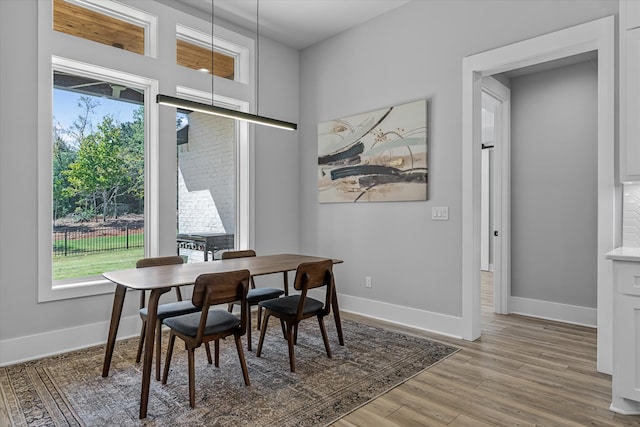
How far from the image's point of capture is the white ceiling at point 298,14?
402 cm

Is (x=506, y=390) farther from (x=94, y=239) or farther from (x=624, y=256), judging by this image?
(x=94, y=239)

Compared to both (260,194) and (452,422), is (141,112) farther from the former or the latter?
(452,422)

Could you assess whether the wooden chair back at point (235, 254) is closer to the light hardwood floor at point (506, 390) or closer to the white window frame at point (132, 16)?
the light hardwood floor at point (506, 390)

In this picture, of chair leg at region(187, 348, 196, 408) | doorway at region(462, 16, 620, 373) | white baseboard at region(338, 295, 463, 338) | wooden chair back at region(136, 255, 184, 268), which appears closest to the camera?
chair leg at region(187, 348, 196, 408)

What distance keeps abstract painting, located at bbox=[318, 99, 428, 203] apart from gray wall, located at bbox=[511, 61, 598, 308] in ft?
4.82

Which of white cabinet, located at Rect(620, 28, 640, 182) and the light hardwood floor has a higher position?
white cabinet, located at Rect(620, 28, 640, 182)

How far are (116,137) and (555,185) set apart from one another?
4.57 meters

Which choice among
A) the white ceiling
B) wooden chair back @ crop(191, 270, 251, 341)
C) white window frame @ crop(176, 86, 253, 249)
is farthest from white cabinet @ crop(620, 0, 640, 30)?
white window frame @ crop(176, 86, 253, 249)

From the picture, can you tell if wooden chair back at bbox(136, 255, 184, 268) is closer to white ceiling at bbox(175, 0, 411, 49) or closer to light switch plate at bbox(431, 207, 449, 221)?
Result: light switch plate at bbox(431, 207, 449, 221)

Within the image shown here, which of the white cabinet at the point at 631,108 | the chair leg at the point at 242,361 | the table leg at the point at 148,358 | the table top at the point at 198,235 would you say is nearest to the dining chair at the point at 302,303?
the chair leg at the point at 242,361

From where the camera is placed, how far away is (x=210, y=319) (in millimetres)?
2555

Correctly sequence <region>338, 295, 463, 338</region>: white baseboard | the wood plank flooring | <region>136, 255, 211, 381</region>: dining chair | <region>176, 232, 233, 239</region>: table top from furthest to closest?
<region>176, 232, 233, 239</region>: table top → <region>338, 295, 463, 338</region>: white baseboard → <region>136, 255, 211, 381</region>: dining chair → the wood plank flooring

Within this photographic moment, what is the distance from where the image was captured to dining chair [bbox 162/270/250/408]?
2314 mm

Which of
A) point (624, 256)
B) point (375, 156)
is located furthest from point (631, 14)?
point (375, 156)
